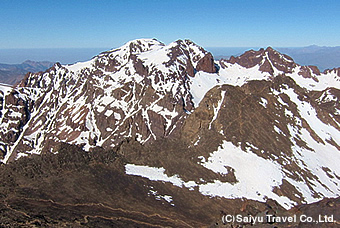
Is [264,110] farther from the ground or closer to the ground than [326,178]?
farther from the ground

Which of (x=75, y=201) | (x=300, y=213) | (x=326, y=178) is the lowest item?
(x=326, y=178)

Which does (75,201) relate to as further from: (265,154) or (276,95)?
(276,95)

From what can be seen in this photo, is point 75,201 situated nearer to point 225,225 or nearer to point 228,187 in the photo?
point 225,225

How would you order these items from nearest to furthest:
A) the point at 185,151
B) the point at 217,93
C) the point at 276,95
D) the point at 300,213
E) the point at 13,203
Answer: the point at 300,213 → the point at 13,203 → the point at 185,151 → the point at 217,93 → the point at 276,95

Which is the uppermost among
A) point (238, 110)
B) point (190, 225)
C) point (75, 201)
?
point (238, 110)

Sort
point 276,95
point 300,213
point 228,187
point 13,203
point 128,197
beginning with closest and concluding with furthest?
point 300,213 < point 13,203 < point 128,197 < point 228,187 < point 276,95

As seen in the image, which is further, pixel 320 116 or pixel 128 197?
pixel 320 116

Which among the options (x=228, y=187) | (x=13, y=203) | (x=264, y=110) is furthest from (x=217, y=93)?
(x=13, y=203)

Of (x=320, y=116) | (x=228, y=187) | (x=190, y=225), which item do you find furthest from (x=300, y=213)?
(x=320, y=116)

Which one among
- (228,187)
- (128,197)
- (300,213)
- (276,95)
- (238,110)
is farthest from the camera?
(276,95)
